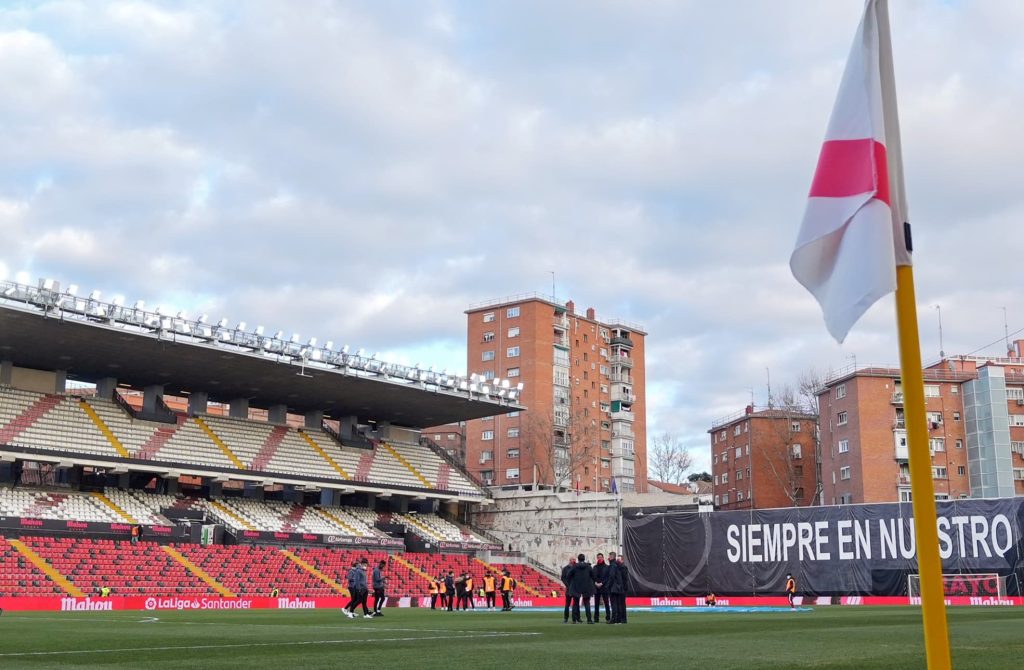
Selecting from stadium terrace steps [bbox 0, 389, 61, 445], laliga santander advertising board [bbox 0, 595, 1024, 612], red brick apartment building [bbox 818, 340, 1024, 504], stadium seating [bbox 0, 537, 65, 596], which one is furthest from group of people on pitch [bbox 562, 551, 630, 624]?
red brick apartment building [bbox 818, 340, 1024, 504]

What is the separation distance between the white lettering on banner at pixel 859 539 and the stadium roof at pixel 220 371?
74.5ft

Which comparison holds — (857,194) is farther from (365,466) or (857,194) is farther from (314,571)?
(365,466)

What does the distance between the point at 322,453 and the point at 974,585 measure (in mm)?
37616

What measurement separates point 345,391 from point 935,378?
159 ft

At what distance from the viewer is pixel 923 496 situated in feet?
13.6

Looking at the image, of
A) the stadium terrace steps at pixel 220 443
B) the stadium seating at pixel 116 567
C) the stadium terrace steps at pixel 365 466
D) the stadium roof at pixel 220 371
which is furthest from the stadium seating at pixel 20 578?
the stadium terrace steps at pixel 365 466

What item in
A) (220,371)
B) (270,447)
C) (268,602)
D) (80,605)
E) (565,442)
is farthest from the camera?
(565,442)

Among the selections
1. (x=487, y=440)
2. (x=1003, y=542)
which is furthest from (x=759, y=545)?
(x=487, y=440)

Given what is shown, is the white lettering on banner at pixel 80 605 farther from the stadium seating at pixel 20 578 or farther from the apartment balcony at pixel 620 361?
the apartment balcony at pixel 620 361

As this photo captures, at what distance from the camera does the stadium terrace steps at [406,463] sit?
63.9m

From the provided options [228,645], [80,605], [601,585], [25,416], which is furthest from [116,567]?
[228,645]

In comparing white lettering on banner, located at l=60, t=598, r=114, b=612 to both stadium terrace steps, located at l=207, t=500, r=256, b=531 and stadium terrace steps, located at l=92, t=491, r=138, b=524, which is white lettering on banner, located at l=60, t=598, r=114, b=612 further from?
stadium terrace steps, located at l=207, t=500, r=256, b=531

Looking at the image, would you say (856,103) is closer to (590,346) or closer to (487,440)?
(487,440)

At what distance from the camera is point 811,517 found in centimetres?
4247
